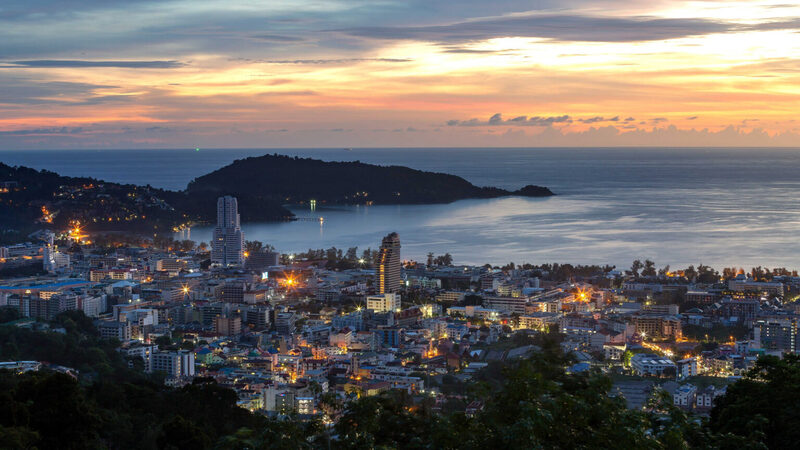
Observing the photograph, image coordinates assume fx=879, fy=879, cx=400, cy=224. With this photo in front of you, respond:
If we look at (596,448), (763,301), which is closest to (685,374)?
(763,301)

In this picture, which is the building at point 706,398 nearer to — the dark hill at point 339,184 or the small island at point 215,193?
the small island at point 215,193

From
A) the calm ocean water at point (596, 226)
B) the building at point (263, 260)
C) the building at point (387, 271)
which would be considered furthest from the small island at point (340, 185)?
the building at point (387, 271)

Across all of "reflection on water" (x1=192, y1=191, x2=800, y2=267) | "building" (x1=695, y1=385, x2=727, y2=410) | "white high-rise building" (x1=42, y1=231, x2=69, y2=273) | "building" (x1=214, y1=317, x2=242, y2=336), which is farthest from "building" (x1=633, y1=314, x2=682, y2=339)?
"white high-rise building" (x1=42, y1=231, x2=69, y2=273)

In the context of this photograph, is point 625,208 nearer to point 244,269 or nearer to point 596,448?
point 244,269

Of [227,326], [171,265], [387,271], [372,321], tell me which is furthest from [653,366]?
[171,265]

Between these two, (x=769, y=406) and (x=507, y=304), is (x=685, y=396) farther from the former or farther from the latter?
(x=507, y=304)

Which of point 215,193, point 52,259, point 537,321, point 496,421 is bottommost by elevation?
point 537,321

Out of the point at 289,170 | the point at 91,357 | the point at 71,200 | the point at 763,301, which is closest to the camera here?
the point at 91,357
